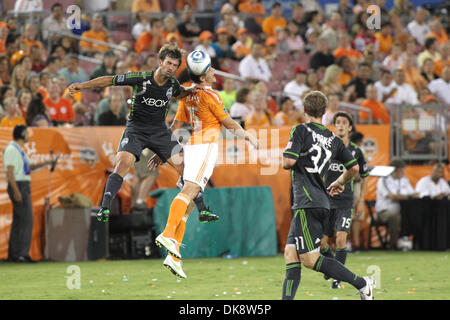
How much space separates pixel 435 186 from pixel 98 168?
7285 millimetres

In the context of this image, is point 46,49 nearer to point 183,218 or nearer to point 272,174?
point 272,174

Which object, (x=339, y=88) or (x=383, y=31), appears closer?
(x=339, y=88)

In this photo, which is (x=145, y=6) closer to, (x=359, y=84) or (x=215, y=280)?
(x=359, y=84)

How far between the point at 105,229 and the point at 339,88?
280 inches

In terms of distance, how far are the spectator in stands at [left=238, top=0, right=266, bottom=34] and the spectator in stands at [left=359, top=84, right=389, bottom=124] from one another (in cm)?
562

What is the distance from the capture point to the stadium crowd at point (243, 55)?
60.5 ft

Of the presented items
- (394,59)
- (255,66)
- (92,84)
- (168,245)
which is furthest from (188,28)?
(168,245)

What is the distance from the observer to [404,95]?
865 inches

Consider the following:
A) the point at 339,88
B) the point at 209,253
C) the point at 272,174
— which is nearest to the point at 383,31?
the point at 339,88

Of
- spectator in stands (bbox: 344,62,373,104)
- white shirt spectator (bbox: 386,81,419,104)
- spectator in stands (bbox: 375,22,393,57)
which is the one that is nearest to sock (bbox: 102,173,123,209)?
spectator in stands (bbox: 344,62,373,104)

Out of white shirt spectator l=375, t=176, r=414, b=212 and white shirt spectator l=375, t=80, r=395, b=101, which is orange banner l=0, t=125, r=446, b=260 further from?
white shirt spectator l=375, t=80, r=395, b=101

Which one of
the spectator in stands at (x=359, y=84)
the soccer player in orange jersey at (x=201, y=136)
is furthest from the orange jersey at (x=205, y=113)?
the spectator in stands at (x=359, y=84)

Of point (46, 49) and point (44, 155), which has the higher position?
point (46, 49)

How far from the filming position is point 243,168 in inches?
742
